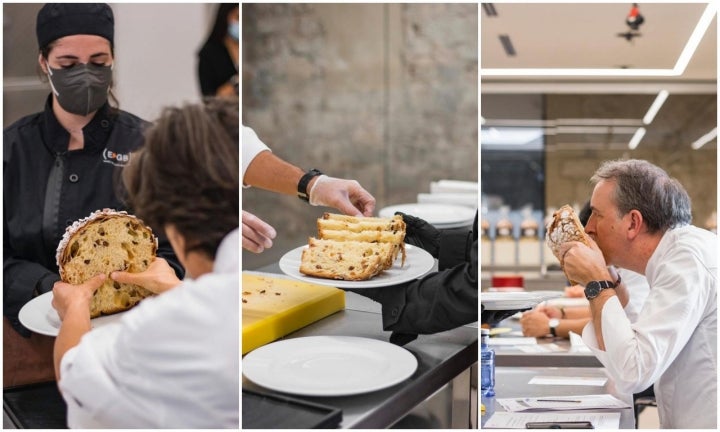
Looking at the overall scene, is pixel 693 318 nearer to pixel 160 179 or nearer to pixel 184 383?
pixel 184 383

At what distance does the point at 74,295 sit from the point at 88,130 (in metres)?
0.56

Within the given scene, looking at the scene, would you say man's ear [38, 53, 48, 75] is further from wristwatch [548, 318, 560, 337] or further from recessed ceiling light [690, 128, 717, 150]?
recessed ceiling light [690, 128, 717, 150]

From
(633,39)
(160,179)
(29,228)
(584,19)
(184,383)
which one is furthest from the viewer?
(633,39)

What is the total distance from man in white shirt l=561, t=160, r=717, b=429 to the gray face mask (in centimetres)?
168

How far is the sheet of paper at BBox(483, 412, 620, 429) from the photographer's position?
2420 mm

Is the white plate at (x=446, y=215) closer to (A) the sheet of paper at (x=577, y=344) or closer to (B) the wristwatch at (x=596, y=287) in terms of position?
(B) the wristwatch at (x=596, y=287)

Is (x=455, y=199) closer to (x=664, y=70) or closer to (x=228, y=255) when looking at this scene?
(x=228, y=255)

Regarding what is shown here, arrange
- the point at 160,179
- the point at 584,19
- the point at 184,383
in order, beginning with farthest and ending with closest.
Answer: the point at 584,19 < the point at 160,179 < the point at 184,383

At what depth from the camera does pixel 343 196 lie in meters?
2.42

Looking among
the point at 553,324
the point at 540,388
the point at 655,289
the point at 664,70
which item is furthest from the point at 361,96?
the point at 664,70

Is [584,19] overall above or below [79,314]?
above

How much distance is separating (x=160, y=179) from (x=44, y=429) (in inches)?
35.7

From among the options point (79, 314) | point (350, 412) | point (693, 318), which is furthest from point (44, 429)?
point (693, 318)

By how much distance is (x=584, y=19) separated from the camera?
3441 mm
